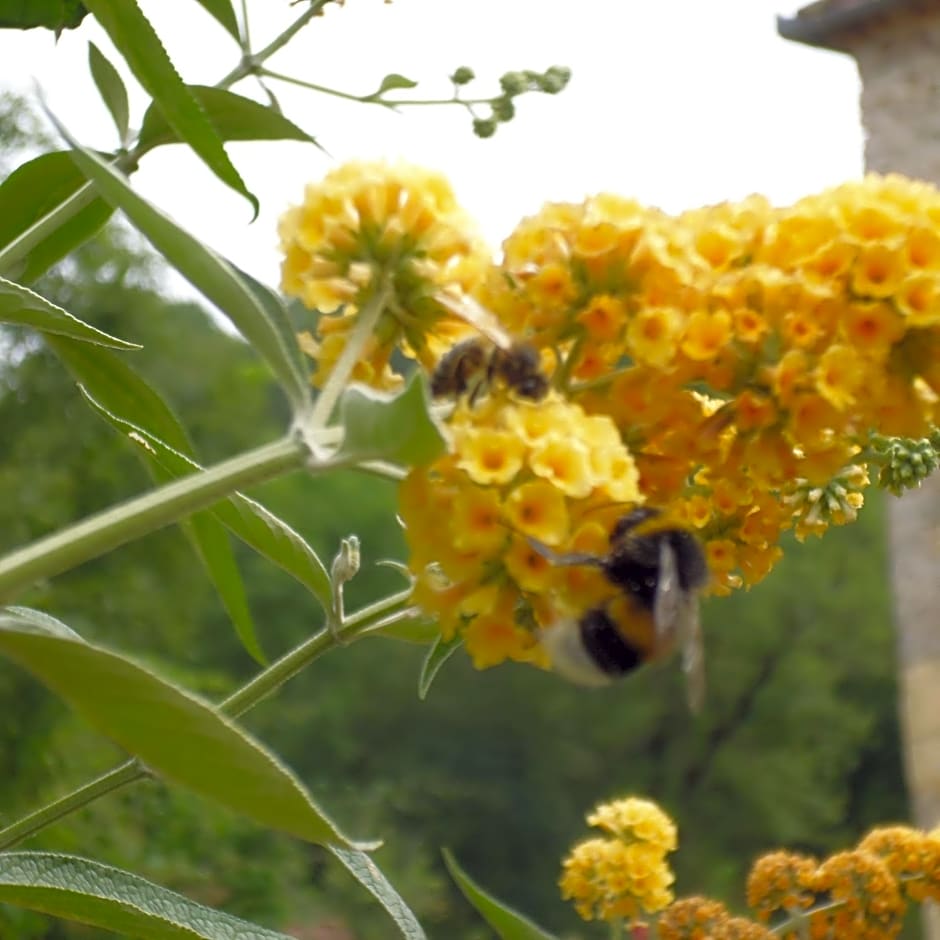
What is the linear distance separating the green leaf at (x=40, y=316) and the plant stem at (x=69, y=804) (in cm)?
28

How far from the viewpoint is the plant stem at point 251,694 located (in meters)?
0.88

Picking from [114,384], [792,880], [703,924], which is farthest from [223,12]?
[792,880]

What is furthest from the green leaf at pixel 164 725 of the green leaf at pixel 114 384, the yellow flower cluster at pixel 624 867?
the yellow flower cluster at pixel 624 867

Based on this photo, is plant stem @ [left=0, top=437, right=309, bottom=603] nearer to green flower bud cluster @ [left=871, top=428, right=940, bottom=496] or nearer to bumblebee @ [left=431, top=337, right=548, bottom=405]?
bumblebee @ [left=431, top=337, right=548, bottom=405]

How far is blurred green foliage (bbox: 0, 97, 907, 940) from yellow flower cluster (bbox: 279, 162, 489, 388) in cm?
1113

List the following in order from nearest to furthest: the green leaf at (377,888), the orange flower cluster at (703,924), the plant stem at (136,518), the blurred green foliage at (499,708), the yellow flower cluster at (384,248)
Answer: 1. the plant stem at (136,518)
2. the yellow flower cluster at (384,248)
3. the green leaf at (377,888)
4. the orange flower cluster at (703,924)
5. the blurred green foliage at (499,708)

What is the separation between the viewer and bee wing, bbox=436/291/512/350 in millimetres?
746

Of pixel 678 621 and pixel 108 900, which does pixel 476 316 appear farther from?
pixel 108 900

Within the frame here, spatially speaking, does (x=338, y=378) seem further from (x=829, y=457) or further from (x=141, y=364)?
(x=141, y=364)

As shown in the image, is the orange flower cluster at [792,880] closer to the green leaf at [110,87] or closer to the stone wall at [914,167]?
the green leaf at [110,87]

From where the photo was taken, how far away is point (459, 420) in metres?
0.71

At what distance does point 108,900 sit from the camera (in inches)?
34.6

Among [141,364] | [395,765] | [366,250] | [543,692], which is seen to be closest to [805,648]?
[543,692]

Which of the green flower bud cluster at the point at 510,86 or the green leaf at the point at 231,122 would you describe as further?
the green flower bud cluster at the point at 510,86
